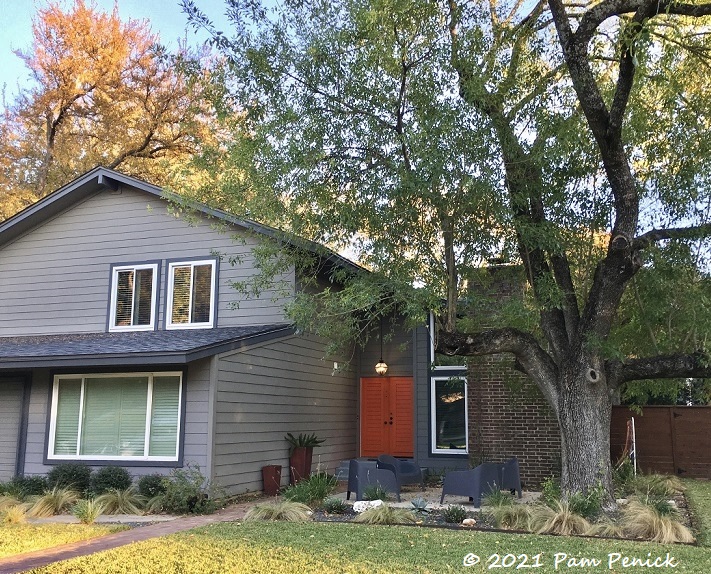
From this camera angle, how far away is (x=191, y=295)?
13336 mm

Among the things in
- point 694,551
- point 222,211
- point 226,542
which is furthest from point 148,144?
point 694,551

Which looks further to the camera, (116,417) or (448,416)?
(448,416)

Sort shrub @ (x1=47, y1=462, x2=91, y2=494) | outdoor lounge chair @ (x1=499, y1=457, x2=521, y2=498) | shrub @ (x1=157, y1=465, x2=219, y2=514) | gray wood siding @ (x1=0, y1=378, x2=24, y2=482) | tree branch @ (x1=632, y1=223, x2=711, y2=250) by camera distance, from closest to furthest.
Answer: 1. tree branch @ (x1=632, y1=223, x2=711, y2=250)
2. shrub @ (x1=157, y1=465, x2=219, y2=514)
3. outdoor lounge chair @ (x1=499, y1=457, x2=521, y2=498)
4. shrub @ (x1=47, y1=462, x2=91, y2=494)
5. gray wood siding @ (x1=0, y1=378, x2=24, y2=482)

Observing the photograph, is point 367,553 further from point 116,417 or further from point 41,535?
point 116,417

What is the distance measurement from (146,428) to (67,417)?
1741 mm

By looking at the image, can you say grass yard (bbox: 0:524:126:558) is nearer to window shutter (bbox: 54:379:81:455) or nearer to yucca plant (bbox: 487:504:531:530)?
window shutter (bbox: 54:379:81:455)

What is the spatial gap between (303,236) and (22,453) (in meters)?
6.64

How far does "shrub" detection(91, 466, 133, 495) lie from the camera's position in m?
10.8

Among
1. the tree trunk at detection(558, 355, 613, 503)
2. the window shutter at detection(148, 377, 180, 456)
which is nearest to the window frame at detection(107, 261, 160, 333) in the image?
the window shutter at detection(148, 377, 180, 456)

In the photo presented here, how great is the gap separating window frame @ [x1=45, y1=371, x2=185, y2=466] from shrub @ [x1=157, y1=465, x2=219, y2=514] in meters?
0.64

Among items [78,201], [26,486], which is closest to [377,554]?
[26,486]

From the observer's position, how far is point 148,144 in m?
24.2

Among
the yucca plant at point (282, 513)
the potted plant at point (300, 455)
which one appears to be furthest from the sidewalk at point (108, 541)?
the potted plant at point (300, 455)

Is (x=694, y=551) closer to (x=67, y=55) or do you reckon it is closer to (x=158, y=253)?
(x=158, y=253)
